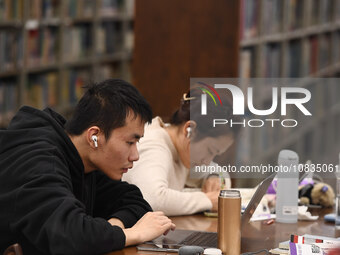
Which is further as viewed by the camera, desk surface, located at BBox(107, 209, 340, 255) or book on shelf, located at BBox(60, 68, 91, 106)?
book on shelf, located at BBox(60, 68, 91, 106)

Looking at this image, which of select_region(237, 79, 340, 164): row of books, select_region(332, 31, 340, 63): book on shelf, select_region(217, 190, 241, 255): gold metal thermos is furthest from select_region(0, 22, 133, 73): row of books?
select_region(217, 190, 241, 255): gold metal thermos

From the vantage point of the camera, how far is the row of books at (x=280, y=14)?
4.32m

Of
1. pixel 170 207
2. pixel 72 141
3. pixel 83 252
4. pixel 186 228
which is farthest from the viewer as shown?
pixel 170 207

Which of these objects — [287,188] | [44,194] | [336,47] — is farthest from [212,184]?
[336,47]

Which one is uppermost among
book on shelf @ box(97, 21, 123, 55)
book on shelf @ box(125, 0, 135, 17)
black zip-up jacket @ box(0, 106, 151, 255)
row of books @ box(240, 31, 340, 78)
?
book on shelf @ box(125, 0, 135, 17)

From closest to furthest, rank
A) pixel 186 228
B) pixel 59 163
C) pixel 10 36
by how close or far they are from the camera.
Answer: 1. pixel 59 163
2. pixel 186 228
3. pixel 10 36

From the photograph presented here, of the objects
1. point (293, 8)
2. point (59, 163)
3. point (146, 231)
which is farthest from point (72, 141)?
point (293, 8)

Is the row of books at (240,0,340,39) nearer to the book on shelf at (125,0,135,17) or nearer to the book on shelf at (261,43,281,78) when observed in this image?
the book on shelf at (261,43,281,78)

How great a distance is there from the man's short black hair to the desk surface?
0.42 metres

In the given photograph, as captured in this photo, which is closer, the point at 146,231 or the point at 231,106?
the point at 146,231

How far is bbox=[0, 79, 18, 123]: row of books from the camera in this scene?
165 inches

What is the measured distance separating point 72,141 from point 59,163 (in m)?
0.18

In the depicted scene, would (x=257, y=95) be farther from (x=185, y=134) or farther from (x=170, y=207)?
(x=170, y=207)

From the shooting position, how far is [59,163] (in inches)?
68.1
